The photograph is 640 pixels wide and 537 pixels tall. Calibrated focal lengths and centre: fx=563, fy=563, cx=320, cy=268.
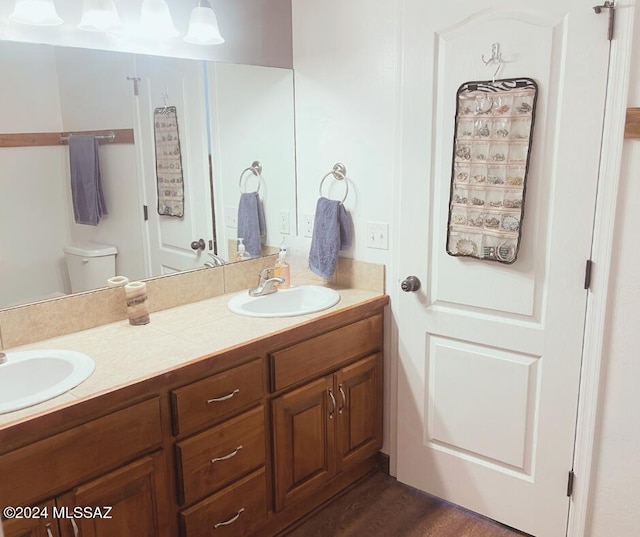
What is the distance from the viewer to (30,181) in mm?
1833

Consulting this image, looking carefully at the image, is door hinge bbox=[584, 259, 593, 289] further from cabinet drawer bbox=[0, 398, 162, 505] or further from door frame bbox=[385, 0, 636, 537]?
cabinet drawer bbox=[0, 398, 162, 505]

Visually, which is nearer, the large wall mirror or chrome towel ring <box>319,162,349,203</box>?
the large wall mirror

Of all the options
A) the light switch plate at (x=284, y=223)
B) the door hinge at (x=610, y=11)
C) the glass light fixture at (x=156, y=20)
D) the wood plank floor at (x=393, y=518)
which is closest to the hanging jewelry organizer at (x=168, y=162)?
the glass light fixture at (x=156, y=20)

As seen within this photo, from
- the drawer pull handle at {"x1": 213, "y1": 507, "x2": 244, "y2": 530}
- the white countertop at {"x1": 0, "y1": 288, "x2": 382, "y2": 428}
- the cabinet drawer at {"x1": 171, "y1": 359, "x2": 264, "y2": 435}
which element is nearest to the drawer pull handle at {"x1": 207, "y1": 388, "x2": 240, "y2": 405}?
the cabinet drawer at {"x1": 171, "y1": 359, "x2": 264, "y2": 435}

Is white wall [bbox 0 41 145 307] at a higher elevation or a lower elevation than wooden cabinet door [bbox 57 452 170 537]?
higher

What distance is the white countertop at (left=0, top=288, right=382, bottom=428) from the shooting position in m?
1.51

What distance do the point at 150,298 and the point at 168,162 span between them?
1.77ft

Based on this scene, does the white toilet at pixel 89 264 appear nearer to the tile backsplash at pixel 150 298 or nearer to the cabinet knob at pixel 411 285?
the tile backsplash at pixel 150 298

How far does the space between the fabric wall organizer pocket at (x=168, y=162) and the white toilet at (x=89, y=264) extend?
0.28 m

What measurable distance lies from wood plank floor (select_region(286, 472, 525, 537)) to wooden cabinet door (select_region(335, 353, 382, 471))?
0.16m

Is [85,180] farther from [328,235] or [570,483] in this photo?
[570,483]

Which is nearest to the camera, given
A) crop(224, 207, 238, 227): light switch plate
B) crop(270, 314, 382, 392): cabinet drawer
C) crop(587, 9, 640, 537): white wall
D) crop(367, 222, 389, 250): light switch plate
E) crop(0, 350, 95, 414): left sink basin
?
crop(0, 350, 95, 414): left sink basin

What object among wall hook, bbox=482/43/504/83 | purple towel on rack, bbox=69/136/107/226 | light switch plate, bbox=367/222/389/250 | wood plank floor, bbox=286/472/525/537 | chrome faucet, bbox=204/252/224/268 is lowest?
wood plank floor, bbox=286/472/525/537

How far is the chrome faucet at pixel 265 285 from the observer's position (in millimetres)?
2402
